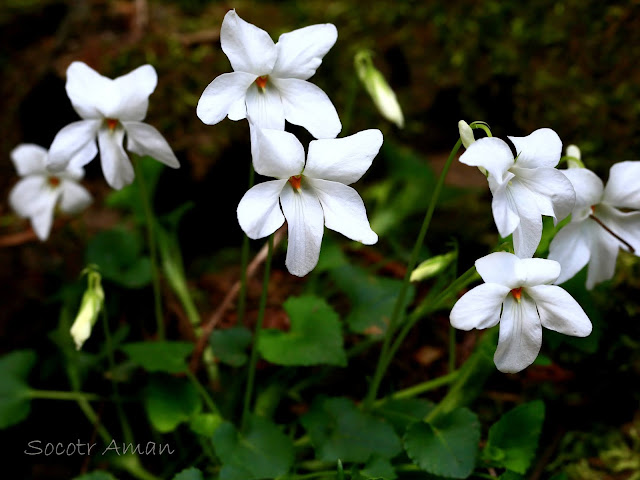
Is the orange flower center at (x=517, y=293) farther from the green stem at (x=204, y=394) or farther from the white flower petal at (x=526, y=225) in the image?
the green stem at (x=204, y=394)

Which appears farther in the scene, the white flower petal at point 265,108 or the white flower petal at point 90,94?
the white flower petal at point 90,94

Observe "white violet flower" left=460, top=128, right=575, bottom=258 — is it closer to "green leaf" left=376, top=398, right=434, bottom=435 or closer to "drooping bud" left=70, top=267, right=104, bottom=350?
"green leaf" left=376, top=398, right=434, bottom=435

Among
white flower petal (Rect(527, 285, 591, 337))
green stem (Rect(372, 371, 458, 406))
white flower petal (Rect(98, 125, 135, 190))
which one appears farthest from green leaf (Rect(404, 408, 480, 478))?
white flower petal (Rect(98, 125, 135, 190))

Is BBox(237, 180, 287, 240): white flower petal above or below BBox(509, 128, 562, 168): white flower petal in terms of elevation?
below

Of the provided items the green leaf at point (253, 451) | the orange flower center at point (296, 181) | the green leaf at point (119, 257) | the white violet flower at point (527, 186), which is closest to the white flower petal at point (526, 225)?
the white violet flower at point (527, 186)

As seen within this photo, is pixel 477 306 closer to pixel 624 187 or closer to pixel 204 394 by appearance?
pixel 624 187

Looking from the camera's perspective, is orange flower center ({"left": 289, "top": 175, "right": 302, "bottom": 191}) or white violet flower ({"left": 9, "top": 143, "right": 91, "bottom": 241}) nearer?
orange flower center ({"left": 289, "top": 175, "right": 302, "bottom": 191})

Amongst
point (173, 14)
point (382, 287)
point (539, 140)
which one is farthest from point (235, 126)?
point (539, 140)

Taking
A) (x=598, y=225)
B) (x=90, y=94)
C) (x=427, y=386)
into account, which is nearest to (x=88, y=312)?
(x=90, y=94)
